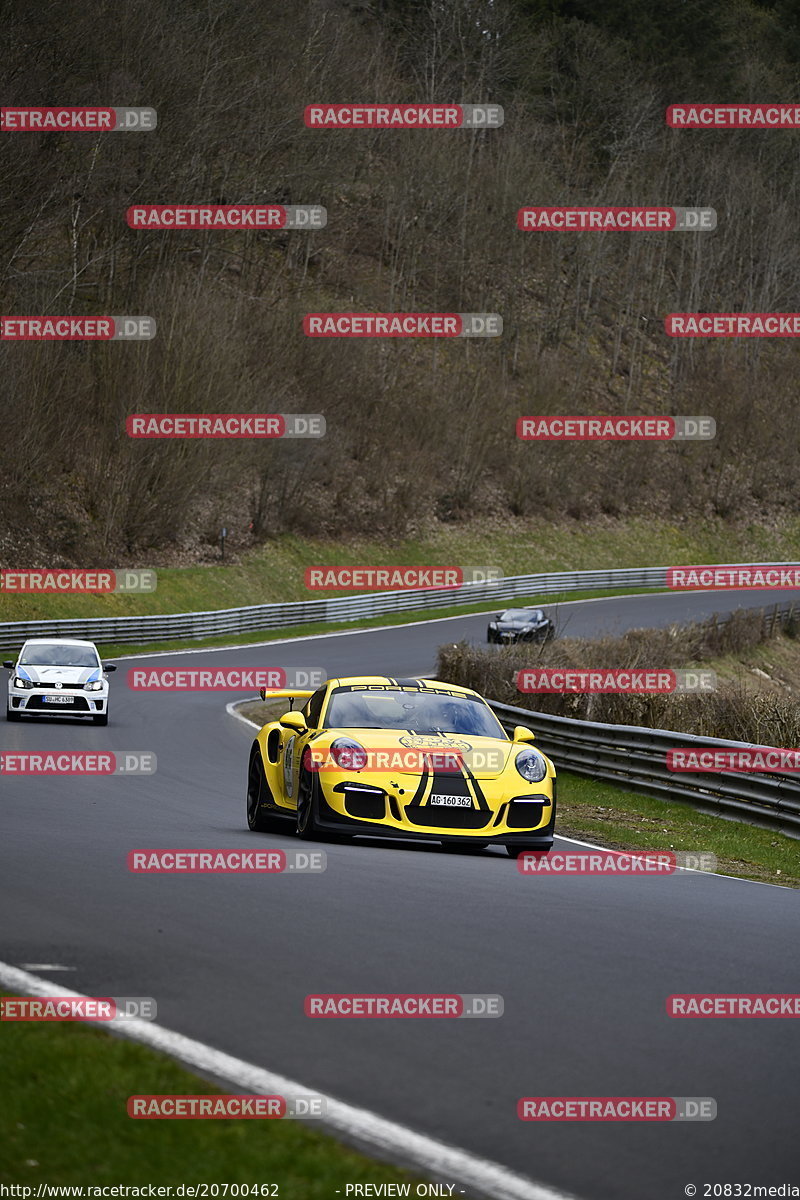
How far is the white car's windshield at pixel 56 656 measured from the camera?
26641 millimetres

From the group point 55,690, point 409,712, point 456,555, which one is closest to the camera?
point 409,712

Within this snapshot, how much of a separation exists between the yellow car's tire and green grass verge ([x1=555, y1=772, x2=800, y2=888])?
149 inches

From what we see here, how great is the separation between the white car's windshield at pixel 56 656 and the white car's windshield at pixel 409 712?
14886 mm

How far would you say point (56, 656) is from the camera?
2692 centimetres

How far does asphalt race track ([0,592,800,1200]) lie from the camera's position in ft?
15.6

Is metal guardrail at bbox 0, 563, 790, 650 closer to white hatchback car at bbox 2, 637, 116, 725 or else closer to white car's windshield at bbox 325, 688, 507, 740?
white hatchback car at bbox 2, 637, 116, 725

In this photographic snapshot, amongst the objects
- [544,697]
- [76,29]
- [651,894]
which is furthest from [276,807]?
[76,29]

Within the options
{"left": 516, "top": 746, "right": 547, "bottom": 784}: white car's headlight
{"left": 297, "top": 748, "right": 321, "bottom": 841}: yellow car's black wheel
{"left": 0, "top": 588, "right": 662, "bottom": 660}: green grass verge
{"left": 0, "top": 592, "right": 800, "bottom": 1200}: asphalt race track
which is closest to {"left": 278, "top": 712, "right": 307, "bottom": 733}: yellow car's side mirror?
{"left": 297, "top": 748, "right": 321, "bottom": 841}: yellow car's black wheel

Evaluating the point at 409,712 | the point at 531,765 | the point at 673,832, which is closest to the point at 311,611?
the point at 673,832

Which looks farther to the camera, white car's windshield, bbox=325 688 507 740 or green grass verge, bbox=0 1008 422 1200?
white car's windshield, bbox=325 688 507 740

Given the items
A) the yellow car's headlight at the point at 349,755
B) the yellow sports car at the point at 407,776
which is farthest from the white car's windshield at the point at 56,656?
the yellow car's headlight at the point at 349,755

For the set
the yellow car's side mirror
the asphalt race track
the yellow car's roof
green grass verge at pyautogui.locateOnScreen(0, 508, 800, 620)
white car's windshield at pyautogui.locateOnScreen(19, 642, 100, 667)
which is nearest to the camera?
the asphalt race track

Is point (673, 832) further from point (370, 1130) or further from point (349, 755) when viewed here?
point (370, 1130)

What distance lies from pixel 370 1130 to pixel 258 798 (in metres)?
Result: 8.67
